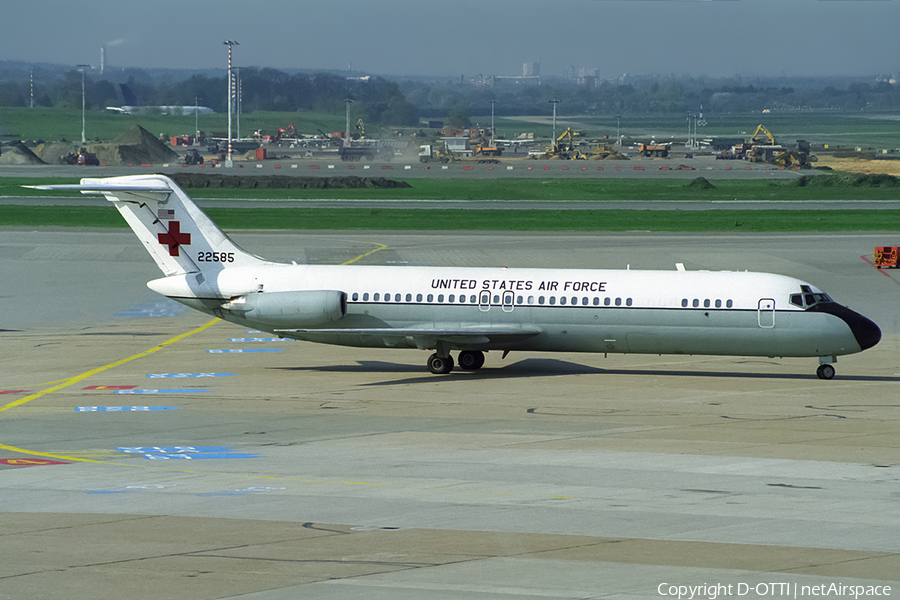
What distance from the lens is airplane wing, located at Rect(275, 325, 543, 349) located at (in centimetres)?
3394

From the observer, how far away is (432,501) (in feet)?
64.8

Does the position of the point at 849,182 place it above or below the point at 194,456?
above

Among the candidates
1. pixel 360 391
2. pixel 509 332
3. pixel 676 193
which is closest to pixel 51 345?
pixel 360 391

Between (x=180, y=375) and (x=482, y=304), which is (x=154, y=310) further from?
(x=482, y=304)

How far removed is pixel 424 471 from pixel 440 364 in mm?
12823

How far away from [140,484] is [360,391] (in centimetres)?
1164

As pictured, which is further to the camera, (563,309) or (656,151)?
(656,151)

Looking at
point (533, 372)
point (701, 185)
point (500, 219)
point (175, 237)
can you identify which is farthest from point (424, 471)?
point (701, 185)

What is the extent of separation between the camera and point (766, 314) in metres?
33.0

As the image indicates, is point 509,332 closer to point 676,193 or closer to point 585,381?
point 585,381

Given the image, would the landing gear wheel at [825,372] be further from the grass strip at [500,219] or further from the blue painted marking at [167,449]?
the grass strip at [500,219]

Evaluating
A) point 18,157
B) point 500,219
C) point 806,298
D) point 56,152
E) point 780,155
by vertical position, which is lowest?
point 500,219

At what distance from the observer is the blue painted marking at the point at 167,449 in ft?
79.8

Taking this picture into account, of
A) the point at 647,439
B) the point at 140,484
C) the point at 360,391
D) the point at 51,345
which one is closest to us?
the point at 140,484
